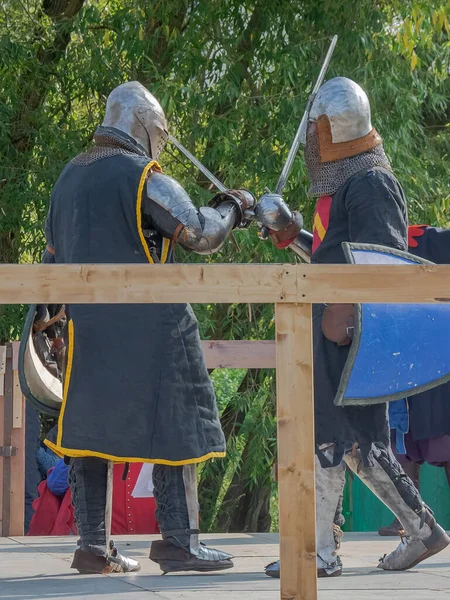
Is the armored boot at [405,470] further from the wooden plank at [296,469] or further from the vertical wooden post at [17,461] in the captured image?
the wooden plank at [296,469]

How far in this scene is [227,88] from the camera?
7.75 metres

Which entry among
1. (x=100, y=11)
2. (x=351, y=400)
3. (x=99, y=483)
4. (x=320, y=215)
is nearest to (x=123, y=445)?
(x=99, y=483)

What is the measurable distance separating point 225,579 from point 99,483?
1.57ft

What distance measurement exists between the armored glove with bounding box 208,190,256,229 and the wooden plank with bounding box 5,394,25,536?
1.84m

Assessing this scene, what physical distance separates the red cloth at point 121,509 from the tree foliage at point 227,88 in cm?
216

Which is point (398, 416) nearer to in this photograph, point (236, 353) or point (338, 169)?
point (338, 169)

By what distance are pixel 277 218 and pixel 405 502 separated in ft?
3.41

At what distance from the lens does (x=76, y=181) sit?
152 inches

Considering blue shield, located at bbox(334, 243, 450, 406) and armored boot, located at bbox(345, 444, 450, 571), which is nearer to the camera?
blue shield, located at bbox(334, 243, 450, 406)

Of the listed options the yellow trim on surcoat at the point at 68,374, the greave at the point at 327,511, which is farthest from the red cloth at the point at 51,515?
the greave at the point at 327,511

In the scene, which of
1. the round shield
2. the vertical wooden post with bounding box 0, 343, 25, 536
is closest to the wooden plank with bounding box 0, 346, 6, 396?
the vertical wooden post with bounding box 0, 343, 25, 536

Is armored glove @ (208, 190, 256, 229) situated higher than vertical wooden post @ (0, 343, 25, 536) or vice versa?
armored glove @ (208, 190, 256, 229)

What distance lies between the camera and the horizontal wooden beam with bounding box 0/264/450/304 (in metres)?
2.97

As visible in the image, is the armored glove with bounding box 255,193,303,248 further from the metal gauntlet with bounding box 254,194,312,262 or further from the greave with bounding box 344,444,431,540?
the greave with bounding box 344,444,431,540
